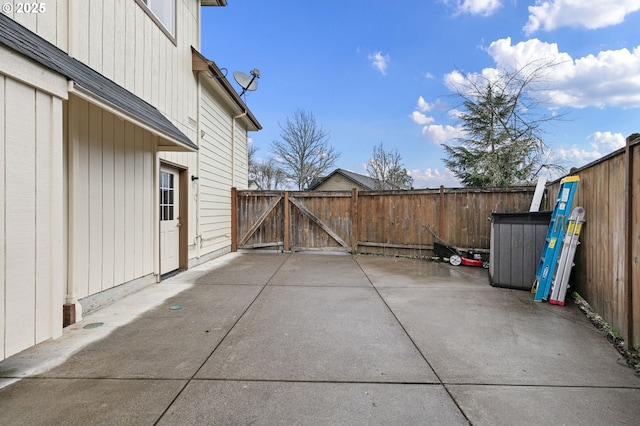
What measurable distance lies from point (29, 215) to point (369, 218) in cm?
745

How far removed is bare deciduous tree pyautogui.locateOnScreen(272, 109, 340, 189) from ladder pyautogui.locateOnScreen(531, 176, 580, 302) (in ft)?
68.6

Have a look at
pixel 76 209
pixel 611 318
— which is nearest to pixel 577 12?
pixel 611 318

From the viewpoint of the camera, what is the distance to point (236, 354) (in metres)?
2.65

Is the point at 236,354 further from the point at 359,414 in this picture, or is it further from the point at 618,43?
the point at 618,43

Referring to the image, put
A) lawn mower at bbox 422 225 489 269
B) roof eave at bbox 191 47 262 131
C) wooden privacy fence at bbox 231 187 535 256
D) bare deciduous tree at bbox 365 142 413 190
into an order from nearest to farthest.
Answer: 1. roof eave at bbox 191 47 262 131
2. lawn mower at bbox 422 225 489 269
3. wooden privacy fence at bbox 231 187 535 256
4. bare deciduous tree at bbox 365 142 413 190

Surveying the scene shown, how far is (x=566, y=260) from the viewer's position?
4.15 meters

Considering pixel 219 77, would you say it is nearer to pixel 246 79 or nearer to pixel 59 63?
pixel 246 79

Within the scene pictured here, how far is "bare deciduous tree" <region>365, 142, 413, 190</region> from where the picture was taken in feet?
75.2

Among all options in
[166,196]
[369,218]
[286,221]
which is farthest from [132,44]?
[369,218]

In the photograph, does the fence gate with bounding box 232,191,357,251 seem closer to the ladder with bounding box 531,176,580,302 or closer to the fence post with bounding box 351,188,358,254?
the fence post with bounding box 351,188,358,254

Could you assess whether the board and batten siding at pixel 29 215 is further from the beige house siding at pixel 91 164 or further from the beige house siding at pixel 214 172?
the beige house siding at pixel 214 172

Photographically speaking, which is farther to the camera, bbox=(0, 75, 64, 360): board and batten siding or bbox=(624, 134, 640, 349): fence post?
→ bbox=(624, 134, 640, 349): fence post

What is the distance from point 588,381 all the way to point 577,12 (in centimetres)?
910

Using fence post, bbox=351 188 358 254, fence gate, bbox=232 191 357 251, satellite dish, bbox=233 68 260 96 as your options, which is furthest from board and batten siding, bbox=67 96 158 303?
fence post, bbox=351 188 358 254
